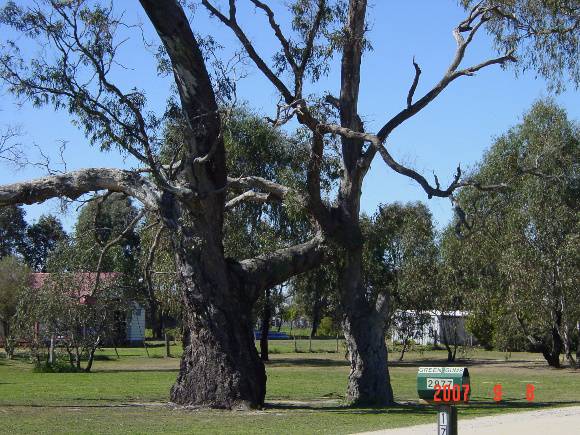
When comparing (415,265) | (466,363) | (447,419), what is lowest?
(447,419)

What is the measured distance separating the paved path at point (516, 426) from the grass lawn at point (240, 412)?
1191 millimetres

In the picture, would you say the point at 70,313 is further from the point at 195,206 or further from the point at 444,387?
the point at 444,387

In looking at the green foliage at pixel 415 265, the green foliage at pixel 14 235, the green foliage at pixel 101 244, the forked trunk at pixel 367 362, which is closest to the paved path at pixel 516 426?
the forked trunk at pixel 367 362

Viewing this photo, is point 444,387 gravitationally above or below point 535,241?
below

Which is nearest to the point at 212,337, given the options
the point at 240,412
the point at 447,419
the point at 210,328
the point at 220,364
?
the point at 210,328

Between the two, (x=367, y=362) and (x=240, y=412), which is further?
(x=367, y=362)

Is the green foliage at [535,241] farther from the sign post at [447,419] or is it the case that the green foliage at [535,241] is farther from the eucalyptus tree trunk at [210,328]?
the sign post at [447,419]

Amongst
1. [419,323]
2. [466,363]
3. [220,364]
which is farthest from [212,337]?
[419,323]

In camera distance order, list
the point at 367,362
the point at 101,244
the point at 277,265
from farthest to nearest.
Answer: the point at 101,244, the point at 367,362, the point at 277,265

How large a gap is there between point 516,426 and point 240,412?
22.5 feet

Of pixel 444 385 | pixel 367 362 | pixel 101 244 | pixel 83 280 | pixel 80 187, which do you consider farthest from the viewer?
pixel 83 280

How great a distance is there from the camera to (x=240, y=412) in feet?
66.4

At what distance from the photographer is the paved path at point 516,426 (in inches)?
570

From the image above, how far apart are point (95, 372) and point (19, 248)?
45.7 metres
